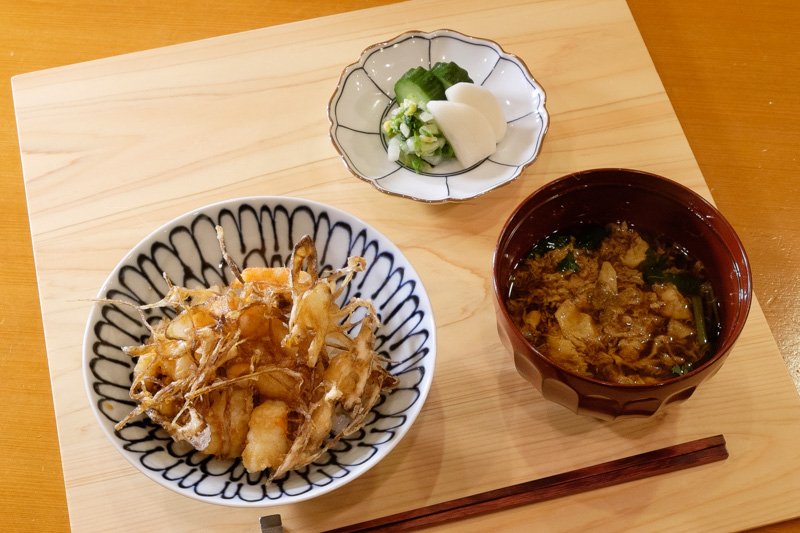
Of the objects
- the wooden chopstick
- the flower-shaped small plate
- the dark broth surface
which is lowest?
the wooden chopstick

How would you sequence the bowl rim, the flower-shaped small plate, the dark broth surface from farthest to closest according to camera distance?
the flower-shaped small plate < the dark broth surface < the bowl rim

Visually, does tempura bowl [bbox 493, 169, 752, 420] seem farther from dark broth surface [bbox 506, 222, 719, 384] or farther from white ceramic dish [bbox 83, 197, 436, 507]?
white ceramic dish [bbox 83, 197, 436, 507]

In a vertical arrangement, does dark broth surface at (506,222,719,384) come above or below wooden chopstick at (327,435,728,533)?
above

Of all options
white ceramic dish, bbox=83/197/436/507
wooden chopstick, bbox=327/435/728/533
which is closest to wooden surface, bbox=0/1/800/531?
wooden chopstick, bbox=327/435/728/533

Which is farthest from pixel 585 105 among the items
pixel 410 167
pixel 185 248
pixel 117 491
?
pixel 117 491

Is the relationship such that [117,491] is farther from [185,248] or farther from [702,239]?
[702,239]

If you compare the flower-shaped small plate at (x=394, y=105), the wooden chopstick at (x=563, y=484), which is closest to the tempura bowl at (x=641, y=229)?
the wooden chopstick at (x=563, y=484)

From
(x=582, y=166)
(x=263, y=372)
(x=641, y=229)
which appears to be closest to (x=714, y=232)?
(x=641, y=229)
